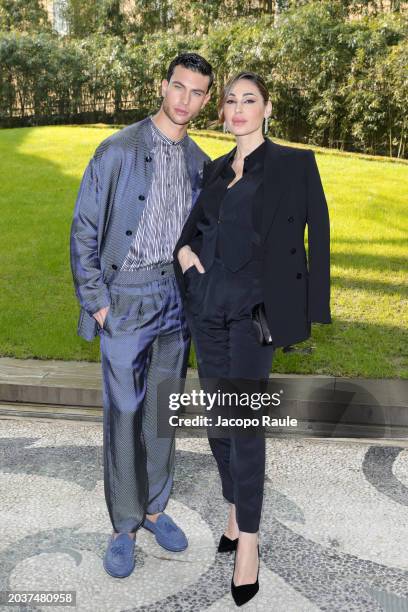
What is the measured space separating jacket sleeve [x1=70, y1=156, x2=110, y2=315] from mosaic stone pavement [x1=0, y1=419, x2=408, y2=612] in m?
1.14

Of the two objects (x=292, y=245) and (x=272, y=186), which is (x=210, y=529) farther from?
(x=272, y=186)

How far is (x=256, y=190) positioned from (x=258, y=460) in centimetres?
105

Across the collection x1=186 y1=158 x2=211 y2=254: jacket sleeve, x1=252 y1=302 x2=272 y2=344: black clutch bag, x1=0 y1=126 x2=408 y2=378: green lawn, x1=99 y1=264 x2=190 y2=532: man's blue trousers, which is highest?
x1=186 y1=158 x2=211 y2=254: jacket sleeve

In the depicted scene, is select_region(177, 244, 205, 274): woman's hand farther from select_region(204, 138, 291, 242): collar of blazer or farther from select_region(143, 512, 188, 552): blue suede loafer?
select_region(143, 512, 188, 552): blue suede loafer

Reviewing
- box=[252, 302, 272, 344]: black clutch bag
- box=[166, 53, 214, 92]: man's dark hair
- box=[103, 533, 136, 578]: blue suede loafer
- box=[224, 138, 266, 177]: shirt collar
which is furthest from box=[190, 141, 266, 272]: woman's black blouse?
box=[103, 533, 136, 578]: blue suede loafer

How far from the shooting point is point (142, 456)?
11.8ft

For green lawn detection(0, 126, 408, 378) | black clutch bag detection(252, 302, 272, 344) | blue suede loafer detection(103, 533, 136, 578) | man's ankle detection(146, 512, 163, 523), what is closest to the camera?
black clutch bag detection(252, 302, 272, 344)

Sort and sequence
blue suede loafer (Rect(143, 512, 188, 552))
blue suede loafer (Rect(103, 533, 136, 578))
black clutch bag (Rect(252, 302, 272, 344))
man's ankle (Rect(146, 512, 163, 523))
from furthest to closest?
1. man's ankle (Rect(146, 512, 163, 523))
2. blue suede loafer (Rect(143, 512, 188, 552))
3. blue suede loafer (Rect(103, 533, 136, 578))
4. black clutch bag (Rect(252, 302, 272, 344))

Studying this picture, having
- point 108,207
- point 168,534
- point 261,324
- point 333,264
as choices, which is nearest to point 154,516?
point 168,534

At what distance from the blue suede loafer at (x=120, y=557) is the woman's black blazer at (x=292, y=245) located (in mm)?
1117

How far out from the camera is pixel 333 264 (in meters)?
9.49

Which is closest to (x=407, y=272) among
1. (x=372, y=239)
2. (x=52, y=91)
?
(x=372, y=239)

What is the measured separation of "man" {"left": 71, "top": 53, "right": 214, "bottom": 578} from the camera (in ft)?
11.1

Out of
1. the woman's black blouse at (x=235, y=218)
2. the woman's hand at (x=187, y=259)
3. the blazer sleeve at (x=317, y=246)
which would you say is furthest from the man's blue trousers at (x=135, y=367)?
the blazer sleeve at (x=317, y=246)
